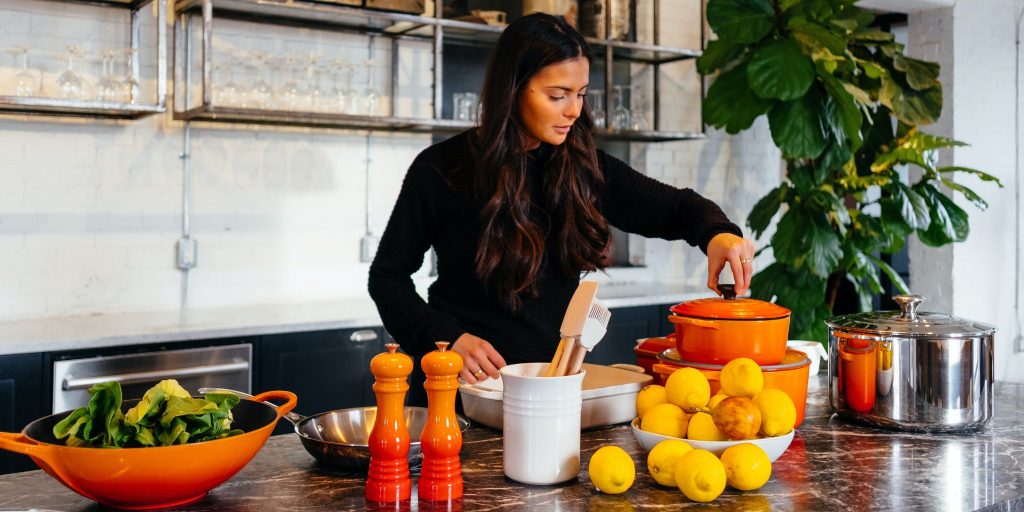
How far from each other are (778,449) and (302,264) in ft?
9.81

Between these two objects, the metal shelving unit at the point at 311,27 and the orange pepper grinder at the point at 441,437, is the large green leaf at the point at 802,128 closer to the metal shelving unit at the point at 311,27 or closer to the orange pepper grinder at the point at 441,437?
the metal shelving unit at the point at 311,27

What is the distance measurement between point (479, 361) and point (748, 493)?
0.60 meters

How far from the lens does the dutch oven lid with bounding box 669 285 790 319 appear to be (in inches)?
67.2

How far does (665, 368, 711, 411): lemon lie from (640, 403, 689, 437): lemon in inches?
0.7

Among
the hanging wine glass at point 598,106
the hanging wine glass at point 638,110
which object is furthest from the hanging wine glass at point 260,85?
the hanging wine glass at point 638,110

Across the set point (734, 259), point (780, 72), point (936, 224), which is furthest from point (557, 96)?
point (936, 224)

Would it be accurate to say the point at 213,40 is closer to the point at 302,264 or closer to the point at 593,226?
the point at 302,264

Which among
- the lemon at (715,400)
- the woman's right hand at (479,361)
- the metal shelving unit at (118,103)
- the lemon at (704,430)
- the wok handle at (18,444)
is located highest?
the metal shelving unit at (118,103)

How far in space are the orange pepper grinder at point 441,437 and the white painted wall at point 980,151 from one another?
15.4ft

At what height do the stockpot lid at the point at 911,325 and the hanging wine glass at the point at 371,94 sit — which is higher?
the hanging wine glass at the point at 371,94

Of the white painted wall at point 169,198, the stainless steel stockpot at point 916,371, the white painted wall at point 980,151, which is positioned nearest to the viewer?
the stainless steel stockpot at point 916,371

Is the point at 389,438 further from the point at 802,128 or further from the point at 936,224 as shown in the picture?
the point at 936,224

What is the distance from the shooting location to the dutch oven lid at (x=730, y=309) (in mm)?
1707

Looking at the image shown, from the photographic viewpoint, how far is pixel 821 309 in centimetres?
458
